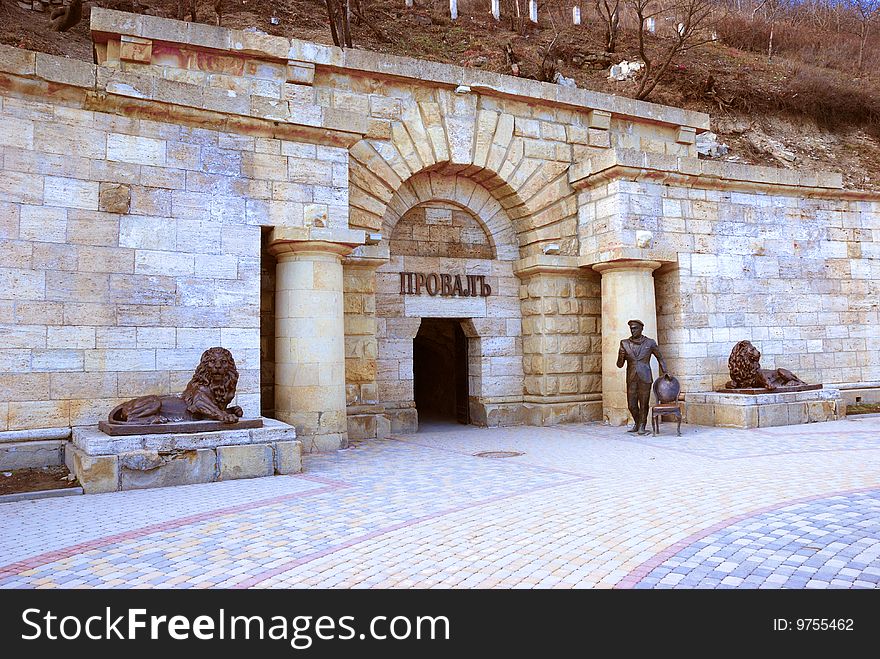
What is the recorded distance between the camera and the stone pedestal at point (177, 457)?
23.2 feet

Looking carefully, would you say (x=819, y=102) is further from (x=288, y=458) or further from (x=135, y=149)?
(x=288, y=458)

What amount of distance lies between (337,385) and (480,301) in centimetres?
447

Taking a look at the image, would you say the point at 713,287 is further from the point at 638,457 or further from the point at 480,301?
the point at 638,457

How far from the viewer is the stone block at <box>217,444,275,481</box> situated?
767 centimetres

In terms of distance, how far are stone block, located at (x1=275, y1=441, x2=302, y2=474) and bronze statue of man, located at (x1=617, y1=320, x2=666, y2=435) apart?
19.3 ft

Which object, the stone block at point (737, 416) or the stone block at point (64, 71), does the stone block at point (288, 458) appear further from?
the stone block at point (737, 416)

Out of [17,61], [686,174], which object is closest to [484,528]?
[17,61]

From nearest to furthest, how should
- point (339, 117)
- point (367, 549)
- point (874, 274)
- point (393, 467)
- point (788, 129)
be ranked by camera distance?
point (367, 549), point (393, 467), point (339, 117), point (874, 274), point (788, 129)

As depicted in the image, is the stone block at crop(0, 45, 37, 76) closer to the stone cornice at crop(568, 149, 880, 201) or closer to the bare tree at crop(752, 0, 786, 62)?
the stone cornice at crop(568, 149, 880, 201)

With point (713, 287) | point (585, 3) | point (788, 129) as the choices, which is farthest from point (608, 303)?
point (585, 3)

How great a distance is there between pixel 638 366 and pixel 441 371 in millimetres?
6206

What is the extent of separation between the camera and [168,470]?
7355 mm

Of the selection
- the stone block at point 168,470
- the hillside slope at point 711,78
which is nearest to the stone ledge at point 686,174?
the stone block at point 168,470

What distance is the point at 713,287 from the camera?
1355 centimetres
